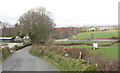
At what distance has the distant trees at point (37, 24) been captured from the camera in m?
44.2

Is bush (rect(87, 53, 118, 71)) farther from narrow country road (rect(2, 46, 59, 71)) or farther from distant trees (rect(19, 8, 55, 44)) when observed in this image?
distant trees (rect(19, 8, 55, 44))

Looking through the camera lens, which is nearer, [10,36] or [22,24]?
[22,24]

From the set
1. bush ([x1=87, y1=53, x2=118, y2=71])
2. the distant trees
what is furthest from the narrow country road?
the distant trees

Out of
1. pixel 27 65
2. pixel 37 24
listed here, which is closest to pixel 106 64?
pixel 27 65

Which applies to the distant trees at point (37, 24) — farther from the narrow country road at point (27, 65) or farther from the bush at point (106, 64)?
the bush at point (106, 64)

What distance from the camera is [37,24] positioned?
4419 centimetres

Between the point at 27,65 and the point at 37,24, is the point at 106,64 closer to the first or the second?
the point at 27,65

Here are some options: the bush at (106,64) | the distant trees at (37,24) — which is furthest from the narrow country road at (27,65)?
the distant trees at (37,24)

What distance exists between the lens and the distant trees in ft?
145

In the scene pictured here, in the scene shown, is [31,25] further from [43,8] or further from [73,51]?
[73,51]

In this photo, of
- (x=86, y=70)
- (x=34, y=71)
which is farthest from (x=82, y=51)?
(x=86, y=70)

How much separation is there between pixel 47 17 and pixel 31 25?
422 centimetres

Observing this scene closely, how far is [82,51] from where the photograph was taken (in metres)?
16.2

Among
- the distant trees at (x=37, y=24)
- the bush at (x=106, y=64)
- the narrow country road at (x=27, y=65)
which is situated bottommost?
the narrow country road at (x=27, y=65)
